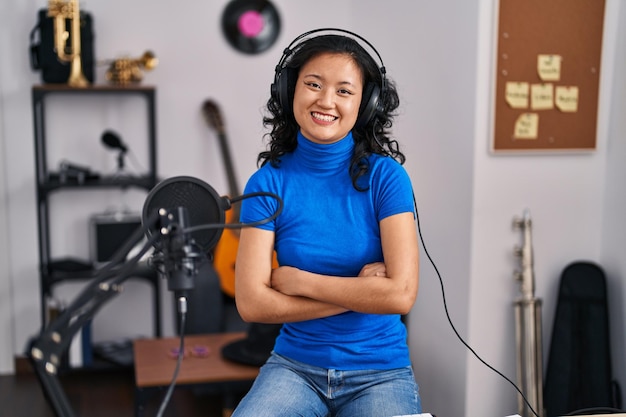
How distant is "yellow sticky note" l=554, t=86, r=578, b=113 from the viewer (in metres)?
2.41

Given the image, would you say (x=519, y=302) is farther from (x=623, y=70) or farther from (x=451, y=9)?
(x=451, y=9)

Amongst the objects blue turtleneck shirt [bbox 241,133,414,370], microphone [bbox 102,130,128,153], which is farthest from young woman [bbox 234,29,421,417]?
microphone [bbox 102,130,128,153]

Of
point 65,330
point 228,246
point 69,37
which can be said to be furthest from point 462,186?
point 69,37

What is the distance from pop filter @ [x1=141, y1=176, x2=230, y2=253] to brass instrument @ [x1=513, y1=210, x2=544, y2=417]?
62.0 inches

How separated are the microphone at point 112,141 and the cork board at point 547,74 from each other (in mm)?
2065

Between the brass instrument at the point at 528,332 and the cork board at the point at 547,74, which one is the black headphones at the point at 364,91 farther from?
the brass instrument at the point at 528,332

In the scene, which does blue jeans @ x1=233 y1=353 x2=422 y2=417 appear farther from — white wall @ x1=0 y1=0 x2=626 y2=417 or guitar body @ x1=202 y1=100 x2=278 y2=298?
guitar body @ x1=202 y1=100 x2=278 y2=298

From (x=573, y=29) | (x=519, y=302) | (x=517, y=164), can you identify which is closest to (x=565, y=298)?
(x=519, y=302)

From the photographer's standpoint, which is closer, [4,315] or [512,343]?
[512,343]

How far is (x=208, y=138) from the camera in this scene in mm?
3994

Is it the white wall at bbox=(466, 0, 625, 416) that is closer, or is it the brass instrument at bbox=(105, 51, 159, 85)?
the white wall at bbox=(466, 0, 625, 416)

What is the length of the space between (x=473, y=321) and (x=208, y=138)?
2.05m

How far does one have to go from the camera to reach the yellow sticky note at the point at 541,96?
2.38 metres

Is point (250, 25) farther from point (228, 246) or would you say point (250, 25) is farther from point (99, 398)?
point (99, 398)
